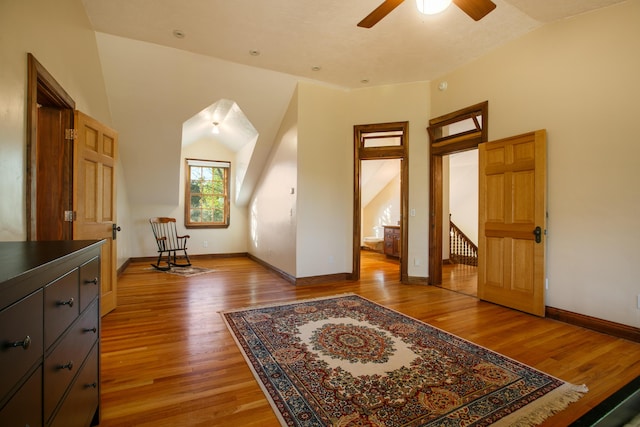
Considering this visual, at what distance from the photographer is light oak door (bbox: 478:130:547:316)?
3.29 m

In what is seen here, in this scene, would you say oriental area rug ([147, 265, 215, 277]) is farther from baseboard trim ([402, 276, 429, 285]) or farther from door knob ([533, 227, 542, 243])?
door knob ([533, 227, 542, 243])

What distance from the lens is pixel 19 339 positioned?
77cm

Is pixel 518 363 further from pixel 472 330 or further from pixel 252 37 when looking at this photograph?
pixel 252 37

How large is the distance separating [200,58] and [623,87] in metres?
4.57

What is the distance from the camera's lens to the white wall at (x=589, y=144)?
276 cm

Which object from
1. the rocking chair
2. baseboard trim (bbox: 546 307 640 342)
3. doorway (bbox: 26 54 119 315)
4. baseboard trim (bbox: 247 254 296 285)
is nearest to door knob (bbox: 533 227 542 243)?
baseboard trim (bbox: 546 307 640 342)

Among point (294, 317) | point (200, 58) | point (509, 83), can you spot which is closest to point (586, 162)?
point (509, 83)

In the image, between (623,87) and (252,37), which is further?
(252,37)

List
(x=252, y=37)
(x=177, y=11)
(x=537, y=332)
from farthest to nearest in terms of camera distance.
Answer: (x=252, y=37) < (x=177, y=11) < (x=537, y=332)

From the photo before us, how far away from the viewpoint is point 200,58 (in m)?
4.09

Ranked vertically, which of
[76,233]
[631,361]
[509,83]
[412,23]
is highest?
[412,23]

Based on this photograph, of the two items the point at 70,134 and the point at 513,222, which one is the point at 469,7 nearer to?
the point at 513,222

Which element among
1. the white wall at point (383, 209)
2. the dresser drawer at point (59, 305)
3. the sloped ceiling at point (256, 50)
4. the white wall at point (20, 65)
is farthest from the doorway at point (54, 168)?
the white wall at point (383, 209)

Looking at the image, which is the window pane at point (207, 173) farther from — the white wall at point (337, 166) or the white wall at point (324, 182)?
the white wall at point (324, 182)
